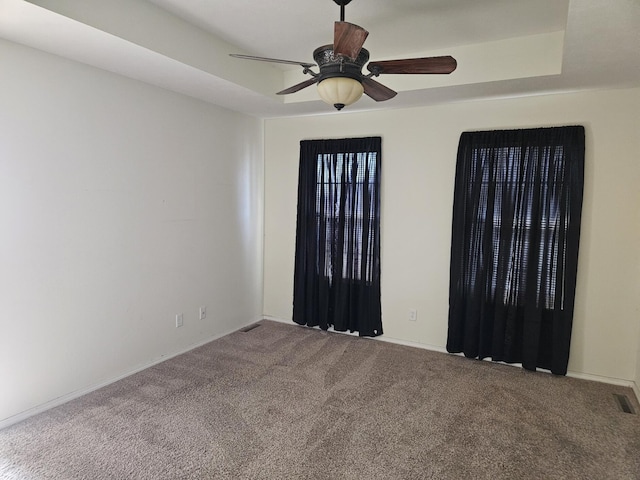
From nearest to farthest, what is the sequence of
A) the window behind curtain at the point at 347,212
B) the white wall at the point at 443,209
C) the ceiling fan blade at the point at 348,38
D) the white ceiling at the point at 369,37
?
the ceiling fan blade at the point at 348,38 < the white ceiling at the point at 369,37 < the white wall at the point at 443,209 < the window behind curtain at the point at 347,212

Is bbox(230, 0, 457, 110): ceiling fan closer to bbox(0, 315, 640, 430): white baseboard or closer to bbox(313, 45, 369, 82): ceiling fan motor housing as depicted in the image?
bbox(313, 45, 369, 82): ceiling fan motor housing

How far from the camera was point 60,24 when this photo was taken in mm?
2184

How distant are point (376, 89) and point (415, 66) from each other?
0.85ft

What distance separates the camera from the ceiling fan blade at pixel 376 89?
7.36 feet

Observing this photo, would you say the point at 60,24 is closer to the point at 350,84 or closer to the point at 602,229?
the point at 350,84

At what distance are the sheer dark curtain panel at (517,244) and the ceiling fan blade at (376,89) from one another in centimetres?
156

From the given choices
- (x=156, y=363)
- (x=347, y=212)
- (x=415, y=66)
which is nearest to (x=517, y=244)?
(x=347, y=212)

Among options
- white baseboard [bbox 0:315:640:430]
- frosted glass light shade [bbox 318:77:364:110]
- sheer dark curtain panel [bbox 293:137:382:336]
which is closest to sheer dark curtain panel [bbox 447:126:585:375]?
white baseboard [bbox 0:315:640:430]

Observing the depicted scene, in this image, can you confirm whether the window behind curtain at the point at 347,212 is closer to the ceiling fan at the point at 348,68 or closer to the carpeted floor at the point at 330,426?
the carpeted floor at the point at 330,426

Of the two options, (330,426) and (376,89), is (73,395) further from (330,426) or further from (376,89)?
(376,89)

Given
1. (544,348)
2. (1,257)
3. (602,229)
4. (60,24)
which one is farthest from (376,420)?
(60,24)

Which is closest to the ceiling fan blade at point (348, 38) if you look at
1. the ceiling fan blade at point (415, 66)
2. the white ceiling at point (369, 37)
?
the ceiling fan blade at point (415, 66)

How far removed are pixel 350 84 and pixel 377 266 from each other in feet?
7.86

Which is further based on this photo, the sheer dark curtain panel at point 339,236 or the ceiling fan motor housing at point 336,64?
the sheer dark curtain panel at point 339,236
